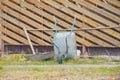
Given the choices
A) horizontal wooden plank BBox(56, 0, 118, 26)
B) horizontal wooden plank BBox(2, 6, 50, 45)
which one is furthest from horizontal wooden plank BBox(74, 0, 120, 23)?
horizontal wooden plank BBox(2, 6, 50, 45)

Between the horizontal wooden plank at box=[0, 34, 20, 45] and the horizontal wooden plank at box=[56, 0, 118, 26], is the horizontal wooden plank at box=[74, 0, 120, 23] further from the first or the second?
Answer: the horizontal wooden plank at box=[0, 34, 20, 45]

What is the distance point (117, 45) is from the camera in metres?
12.5

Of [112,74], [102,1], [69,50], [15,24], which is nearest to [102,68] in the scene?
[112,74]

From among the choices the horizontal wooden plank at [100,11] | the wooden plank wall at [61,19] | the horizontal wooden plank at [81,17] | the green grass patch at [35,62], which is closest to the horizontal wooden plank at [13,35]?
the wooden plank wall at [61,19]

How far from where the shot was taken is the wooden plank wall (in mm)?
12469

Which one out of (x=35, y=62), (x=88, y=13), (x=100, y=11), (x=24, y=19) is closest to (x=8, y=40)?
(x=24, y=19)

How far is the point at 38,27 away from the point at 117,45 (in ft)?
7.78

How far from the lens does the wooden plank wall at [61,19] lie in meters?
12.5

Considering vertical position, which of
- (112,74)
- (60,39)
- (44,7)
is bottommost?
(112,74)

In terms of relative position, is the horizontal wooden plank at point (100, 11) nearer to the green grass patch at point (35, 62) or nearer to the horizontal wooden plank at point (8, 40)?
the green grass patch at point (35, 62)

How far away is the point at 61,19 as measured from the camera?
12.9 m

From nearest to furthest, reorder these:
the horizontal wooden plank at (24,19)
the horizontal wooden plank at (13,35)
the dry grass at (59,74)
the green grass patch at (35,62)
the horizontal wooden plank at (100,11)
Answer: the dry grass at (59,74)
the green grass patch at (35,62)
the horizontal wooden plank at (100,11)
the horizontal wooden plank at (24,19)
the horizontal wooden plank at (13,35)

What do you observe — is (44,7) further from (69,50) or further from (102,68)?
(102,68)

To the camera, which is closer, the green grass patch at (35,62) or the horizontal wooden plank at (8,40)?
the green grass patch at (35,62)
